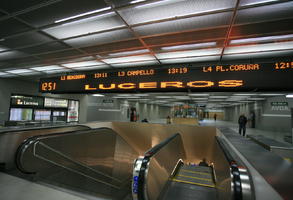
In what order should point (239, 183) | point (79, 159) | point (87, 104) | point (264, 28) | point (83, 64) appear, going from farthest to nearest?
point (87, 104), point (79, 159), point (83, 64), point (264, 28), point (239, 183)

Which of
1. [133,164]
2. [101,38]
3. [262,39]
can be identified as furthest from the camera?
[133,164]

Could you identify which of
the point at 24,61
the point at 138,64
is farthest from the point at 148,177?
the point at 24,61

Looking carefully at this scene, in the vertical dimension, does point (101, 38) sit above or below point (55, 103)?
above

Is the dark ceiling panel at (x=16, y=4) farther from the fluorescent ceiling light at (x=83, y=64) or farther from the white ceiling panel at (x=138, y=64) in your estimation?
the white ceiling panel at (x=138, y=64)

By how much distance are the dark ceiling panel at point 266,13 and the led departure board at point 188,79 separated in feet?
3.57

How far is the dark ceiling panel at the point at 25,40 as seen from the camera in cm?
389

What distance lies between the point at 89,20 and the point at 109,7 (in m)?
0.68

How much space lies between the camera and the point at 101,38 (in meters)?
3.91

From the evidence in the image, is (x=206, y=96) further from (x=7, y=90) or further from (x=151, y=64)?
(x=7, y=90)

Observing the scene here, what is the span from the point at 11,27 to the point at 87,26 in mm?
1820

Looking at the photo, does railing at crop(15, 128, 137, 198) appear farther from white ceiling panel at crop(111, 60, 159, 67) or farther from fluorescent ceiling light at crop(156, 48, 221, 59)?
fluorescent ceiling light at crop(156, 48, 221, 59)

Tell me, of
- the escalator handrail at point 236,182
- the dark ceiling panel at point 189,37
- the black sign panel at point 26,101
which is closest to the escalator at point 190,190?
the escalator handrail at point 236,182

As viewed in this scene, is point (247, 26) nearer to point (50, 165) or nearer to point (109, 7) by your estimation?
point (109, 7)

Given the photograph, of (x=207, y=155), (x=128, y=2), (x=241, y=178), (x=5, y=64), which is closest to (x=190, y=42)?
(x=128, y=2)
